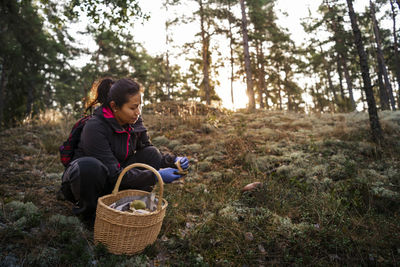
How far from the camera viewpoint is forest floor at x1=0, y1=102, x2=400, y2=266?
2111mm

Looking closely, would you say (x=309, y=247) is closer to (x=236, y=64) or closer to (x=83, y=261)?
(x=83, y=261)

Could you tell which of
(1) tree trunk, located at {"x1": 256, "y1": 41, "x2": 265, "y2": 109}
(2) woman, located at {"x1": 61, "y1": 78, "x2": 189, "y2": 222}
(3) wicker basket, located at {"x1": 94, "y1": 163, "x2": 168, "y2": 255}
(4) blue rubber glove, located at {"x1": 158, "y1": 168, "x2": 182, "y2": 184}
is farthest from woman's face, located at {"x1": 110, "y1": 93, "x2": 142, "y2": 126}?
(1) tree trunk, located at {"x1": 256, "y1": 41, "x2": 265, "y2": 109}

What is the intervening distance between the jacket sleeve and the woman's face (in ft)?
0.79

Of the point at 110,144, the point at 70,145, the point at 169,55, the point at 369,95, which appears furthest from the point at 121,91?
the point at 169,55

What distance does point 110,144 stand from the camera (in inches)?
100

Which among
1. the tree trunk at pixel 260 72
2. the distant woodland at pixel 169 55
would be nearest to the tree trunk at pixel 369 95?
the distant woodland at pixel 169 55

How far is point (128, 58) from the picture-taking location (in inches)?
751

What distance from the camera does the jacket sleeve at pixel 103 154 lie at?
7.57ft

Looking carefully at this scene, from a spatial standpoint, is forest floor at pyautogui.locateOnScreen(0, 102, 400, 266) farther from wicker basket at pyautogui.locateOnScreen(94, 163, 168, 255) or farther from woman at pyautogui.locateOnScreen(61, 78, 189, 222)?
woman at pyautogui.locateOnScreen(61, 78, 189, 222)

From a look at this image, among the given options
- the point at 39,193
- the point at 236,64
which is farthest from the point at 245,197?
the point at 236,64

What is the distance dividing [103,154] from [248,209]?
1866mm

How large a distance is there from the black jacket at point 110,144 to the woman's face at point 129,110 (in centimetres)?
8

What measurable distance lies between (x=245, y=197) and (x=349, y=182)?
163 centimetres

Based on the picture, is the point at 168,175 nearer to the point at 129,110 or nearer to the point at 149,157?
the point at 149,157
